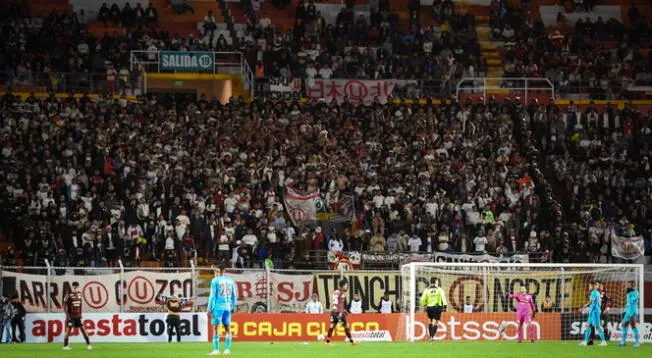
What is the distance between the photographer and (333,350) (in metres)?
28.0

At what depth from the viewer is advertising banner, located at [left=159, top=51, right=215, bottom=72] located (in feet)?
165

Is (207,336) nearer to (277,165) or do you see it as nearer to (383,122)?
(277,165)

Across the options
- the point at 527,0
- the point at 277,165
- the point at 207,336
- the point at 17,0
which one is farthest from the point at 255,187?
the point at 527,0

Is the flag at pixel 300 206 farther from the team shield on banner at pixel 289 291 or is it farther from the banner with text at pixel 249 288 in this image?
the banner with text at pixel 249 288

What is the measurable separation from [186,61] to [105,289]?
1832cm

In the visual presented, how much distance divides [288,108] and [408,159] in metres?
5.39

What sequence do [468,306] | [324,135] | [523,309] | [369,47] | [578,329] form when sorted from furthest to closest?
[369,47], [324,135], [468,306], [578,329], [523,309]

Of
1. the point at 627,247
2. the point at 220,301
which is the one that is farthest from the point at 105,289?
the point at 627,247

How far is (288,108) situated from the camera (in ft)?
154

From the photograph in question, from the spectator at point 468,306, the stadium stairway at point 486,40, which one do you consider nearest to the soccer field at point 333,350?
the spectator at point 468,306

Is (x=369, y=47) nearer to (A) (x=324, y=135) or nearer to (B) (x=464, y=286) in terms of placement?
(A) (x=324, y=135)

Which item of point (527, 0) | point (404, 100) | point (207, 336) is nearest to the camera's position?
point (207, 336)

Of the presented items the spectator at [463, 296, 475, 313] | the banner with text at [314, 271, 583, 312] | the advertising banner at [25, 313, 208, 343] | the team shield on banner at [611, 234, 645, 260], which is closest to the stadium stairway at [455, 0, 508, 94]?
the team shield on banner at [611, 234, 645, 260]

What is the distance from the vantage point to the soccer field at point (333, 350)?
2616cm
